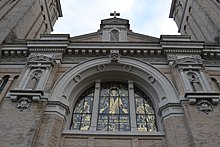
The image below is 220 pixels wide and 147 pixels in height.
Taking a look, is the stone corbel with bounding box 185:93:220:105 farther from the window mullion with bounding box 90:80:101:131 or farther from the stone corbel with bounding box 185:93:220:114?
the window mullion with bounding box 90:80:101:131

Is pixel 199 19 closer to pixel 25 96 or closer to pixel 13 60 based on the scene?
pixel 13 60

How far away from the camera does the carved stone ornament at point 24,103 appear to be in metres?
→ 9.39

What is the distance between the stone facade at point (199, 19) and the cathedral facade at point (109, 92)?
408cm

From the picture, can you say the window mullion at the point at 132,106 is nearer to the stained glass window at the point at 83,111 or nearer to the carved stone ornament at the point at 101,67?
the carved stone ornament at the point at 101,67

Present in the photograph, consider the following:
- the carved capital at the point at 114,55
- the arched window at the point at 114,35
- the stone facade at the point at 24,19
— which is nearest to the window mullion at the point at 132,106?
the carved capital at the point at 114,55

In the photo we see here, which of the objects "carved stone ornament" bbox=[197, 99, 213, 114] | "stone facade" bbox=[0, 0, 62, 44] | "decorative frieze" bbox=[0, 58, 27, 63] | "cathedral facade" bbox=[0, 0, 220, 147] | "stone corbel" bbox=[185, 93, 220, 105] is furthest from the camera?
"stone facade" bbox=[0, 0, 62, 44]

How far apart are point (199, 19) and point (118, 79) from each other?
10.5m

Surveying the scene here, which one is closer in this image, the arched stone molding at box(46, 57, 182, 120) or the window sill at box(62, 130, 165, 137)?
the window sill at box(62, 130, 165, 137)

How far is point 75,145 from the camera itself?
9164 millimetres

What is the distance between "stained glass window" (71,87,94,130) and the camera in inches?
404

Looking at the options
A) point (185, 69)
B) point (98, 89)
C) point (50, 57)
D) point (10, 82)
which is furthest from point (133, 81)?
point (10, 82)

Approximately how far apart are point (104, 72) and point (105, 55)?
943 mm

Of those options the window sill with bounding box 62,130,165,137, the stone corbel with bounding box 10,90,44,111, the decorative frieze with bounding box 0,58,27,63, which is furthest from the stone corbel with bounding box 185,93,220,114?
the decorative frieze with bounding box 0,58,27,63

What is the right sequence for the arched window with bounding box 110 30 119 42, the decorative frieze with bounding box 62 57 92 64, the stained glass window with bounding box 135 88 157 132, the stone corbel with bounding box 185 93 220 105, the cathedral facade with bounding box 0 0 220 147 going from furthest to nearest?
1. the arched window with bounding box 110 30 119 42
2. the decorative frieze with bounding box 62 57 92 64
3. the stained glass window with bounding box 135 88 157 132
4. the stone corbel with bounding box 185 93 220 105
5. the cathedral facade with bounding box 0 0 220 147
